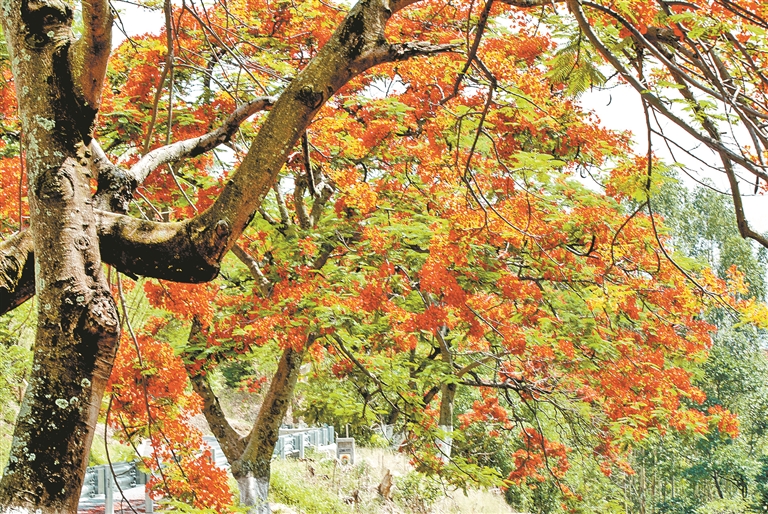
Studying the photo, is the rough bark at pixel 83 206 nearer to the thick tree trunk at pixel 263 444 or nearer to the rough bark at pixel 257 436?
the rough bark at pixel 257 436

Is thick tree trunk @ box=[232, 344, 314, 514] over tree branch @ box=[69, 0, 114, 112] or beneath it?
beneath

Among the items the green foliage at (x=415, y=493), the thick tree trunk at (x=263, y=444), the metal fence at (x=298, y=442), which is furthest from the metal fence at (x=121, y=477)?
the green foliage at (x=415, y=493)

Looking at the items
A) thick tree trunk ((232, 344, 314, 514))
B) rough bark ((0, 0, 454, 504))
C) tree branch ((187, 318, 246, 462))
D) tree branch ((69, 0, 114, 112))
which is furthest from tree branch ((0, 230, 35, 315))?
tree branch ((187, 318, 246, 462))

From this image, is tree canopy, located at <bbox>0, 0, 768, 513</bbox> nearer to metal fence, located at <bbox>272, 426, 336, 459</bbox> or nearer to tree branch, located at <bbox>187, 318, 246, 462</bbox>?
tree branch, located at <bbox>187, 318, 246, 462</bbox>

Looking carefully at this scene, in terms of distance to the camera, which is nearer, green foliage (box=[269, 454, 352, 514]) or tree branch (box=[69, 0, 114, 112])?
tree branch (box=[69, 0, 114, 112])

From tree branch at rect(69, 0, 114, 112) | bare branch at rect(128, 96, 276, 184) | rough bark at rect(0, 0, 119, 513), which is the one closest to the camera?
rough bark at rect(0, 0, 119, 513)

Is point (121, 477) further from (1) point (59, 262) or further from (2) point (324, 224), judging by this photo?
(1) point (59, 262)

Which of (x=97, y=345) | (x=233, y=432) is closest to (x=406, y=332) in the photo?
(x=233, y=432)

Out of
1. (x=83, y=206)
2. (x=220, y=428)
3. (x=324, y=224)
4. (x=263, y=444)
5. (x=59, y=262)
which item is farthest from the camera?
(x=220, y=428)

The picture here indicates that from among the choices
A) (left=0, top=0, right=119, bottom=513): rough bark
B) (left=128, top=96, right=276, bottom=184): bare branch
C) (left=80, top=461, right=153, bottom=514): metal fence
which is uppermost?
(left=128, top=96, right=276, bottom=184): bare branch

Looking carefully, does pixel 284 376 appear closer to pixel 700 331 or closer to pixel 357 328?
pixel 357 328

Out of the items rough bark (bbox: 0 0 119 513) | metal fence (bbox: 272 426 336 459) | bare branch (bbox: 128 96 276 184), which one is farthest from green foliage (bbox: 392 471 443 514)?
rough bark (bbox: 0 0 119 513)

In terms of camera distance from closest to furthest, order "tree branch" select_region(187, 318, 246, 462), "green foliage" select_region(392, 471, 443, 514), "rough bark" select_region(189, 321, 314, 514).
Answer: "rough bark" select_region(189, 321, 314, 514) → "tree branch" select_region(187, 318, 246, 462) → "green foliage" select_region(392, 471, 443, 514)

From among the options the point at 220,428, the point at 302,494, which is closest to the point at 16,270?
the point at 220,428
